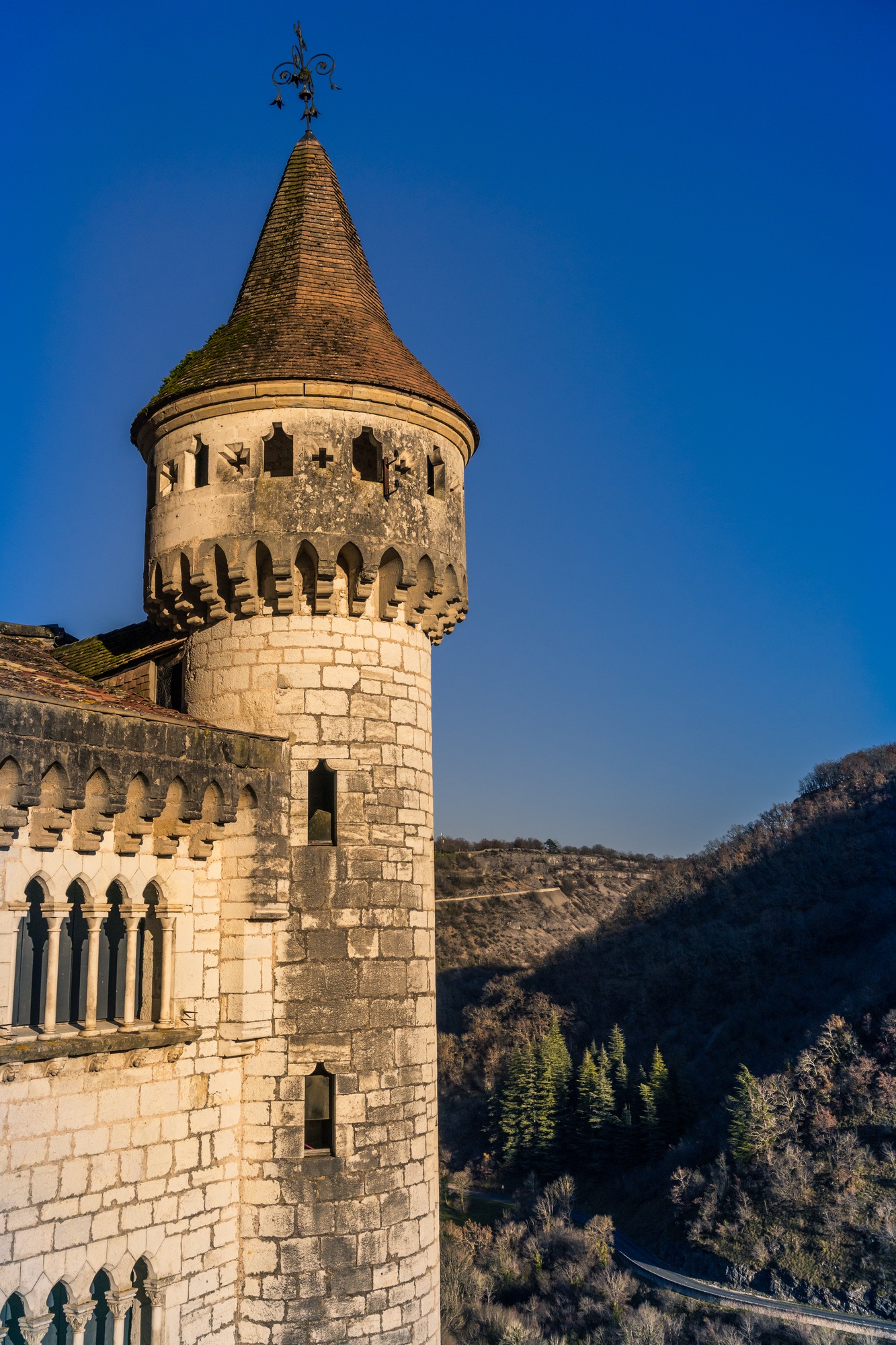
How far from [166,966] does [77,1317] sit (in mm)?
2723

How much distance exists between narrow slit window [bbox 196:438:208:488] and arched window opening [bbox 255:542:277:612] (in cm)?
114

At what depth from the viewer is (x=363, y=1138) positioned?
10.3 metres

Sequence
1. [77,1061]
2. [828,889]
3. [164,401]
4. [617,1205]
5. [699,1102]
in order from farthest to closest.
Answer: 1. [828,889]
2. [699,1102]
3. [617,1205]
4. [164,401]
5. [77,1061]

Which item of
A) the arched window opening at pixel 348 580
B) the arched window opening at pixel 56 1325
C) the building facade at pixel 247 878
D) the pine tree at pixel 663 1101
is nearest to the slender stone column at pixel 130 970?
the building facade at pixel 247 878

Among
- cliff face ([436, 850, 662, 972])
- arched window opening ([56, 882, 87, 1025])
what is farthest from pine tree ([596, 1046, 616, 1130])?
arched window opening ([56, 882, 87, 1025])

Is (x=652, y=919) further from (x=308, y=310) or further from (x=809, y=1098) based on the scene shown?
(x=308, y=310)

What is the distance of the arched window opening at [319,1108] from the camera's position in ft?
34.0

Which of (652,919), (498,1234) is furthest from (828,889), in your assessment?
(498,1234)

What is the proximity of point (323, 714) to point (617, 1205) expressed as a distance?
42.9m

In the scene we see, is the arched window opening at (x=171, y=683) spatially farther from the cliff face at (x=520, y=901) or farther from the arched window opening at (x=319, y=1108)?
Answer: the cliff face at (x=520, y=901)

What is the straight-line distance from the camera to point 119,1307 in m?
8.81

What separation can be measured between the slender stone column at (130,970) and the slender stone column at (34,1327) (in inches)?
85.5

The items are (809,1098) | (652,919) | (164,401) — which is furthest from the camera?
(652,919)

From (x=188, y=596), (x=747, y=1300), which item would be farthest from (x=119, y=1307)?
(x=747, y=1300)
